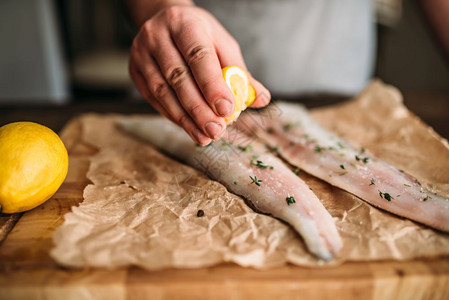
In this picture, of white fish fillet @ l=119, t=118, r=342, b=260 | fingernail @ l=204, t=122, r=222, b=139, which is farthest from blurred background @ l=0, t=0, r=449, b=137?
fingernail @ l=204, t=122, r=222, b=139

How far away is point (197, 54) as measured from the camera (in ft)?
3.94

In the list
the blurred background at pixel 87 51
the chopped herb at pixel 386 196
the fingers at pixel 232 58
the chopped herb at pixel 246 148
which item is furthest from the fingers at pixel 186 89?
the blurred background at pixel 87 51

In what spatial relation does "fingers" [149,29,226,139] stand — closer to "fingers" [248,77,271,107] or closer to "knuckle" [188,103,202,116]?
"knuckle" [188,103,202,116]

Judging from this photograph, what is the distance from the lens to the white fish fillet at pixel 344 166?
1133mm

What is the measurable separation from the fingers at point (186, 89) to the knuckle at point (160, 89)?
0.03 meters

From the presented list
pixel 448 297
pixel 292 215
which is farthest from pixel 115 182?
pixel 448 297

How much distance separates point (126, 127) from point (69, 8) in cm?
402

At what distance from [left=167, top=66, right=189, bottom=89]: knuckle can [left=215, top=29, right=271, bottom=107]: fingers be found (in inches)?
7.4

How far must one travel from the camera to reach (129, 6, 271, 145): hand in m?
1.16

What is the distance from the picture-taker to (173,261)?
93 centimetres

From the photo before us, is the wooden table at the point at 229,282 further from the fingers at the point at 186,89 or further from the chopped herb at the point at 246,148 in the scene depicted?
the chopped herb at the point at 246,148

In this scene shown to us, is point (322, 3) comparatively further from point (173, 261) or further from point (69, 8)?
point (69, 8)

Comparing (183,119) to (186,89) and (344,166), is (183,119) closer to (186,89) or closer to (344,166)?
(186,89)

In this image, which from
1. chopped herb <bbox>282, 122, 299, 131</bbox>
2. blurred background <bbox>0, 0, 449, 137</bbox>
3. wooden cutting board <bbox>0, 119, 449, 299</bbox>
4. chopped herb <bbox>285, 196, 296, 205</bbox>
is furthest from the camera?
blurred background <bbox>0, 0, 449, 137</bbox>
